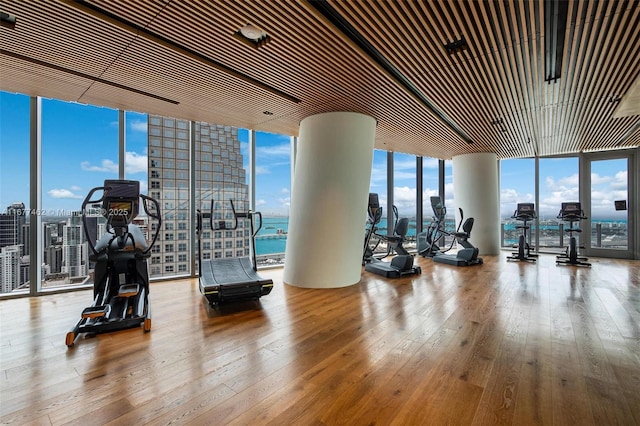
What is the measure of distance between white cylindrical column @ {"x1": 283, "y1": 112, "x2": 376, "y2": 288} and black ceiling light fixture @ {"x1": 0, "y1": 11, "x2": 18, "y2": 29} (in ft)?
12.0

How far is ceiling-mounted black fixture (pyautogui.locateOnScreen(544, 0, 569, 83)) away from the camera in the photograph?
262 centimetres

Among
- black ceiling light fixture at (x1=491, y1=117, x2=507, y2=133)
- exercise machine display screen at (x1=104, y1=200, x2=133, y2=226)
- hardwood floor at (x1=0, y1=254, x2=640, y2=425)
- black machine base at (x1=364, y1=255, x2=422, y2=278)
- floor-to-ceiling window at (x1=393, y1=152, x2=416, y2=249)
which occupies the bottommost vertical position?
hardwood floor at (x1=0, y1=254, x2=640, y2=425)

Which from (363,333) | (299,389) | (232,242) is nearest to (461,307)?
(363,333)

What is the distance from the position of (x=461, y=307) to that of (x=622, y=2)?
3.46 m

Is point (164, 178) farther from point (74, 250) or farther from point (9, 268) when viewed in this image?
point (9, 268)

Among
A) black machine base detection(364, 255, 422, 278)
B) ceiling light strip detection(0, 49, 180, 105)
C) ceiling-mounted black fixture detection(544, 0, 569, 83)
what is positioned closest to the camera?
ceiling-mounted black fixture detection(544, 0, 569, 83)

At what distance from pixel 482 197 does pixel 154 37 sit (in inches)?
353

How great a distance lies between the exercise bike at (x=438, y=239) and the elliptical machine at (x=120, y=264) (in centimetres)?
658

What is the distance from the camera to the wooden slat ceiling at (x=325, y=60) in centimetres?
→ 262

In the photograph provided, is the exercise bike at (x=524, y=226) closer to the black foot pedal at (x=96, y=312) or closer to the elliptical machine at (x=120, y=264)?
the elliptical machine at (x=120, y=264)

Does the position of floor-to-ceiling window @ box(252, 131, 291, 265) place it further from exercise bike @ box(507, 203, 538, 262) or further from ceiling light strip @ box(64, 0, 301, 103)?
exercise bike @ box(507, 203, 538, 262)

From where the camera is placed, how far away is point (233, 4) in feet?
8.16

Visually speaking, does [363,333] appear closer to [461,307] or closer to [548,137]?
[461,307]

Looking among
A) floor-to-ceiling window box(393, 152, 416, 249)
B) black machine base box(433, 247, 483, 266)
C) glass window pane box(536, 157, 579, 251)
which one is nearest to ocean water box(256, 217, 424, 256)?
black machine base box(433, 247, 483, 266)
